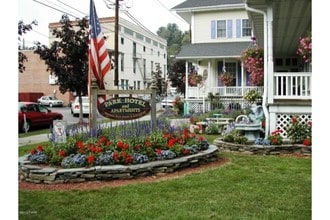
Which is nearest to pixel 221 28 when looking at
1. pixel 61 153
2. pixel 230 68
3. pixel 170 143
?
pixel 230 68

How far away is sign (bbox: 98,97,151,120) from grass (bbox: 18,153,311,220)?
158cm

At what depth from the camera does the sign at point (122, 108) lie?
5.80 meters

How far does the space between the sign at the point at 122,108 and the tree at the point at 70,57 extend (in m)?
6.77

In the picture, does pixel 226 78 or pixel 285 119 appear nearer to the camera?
pixel 285 119

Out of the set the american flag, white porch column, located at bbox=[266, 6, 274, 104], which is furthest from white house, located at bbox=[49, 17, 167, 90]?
the american flag

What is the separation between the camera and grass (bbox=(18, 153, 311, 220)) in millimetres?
3416

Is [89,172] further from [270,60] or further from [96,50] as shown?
[270,60]

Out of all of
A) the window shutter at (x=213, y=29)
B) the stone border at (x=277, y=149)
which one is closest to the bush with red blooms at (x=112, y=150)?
the stone border at (x=277, y=149)

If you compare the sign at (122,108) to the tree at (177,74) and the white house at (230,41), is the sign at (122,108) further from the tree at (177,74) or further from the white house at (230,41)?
the tree at (177,74)

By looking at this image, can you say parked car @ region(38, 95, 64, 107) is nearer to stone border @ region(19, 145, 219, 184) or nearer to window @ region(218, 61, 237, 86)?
window @ region(218, 61, 237, 86)

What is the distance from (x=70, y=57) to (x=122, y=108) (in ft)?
23.5

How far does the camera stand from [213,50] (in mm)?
16156
